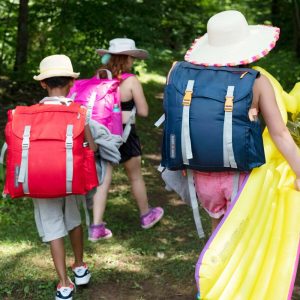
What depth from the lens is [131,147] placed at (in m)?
5.30

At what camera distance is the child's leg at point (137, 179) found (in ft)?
17.7

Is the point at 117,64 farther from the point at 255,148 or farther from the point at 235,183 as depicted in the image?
the point at 255,148

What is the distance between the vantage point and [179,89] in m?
3.19

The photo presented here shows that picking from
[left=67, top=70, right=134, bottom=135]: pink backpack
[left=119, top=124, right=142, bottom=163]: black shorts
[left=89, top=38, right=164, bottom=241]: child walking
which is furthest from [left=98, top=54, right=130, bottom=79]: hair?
[left=119, top=124, right=142, bottom=163]: black shorts

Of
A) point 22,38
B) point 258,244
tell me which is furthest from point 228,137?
point 22,38

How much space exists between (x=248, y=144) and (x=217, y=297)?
833 mm

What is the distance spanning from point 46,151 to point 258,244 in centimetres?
138

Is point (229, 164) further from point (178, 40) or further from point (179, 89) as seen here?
point (178, 40)

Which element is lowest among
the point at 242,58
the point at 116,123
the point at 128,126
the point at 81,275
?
the point at 81,275

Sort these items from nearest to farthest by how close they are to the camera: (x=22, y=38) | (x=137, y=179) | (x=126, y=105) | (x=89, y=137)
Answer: (x=89, y=137) → (x=126, y=105) → (x=137, y=179) → (x=22, y=38)

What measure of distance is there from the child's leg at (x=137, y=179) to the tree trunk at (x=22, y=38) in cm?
518

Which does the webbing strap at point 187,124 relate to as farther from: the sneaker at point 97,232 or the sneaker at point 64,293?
the sneaker at point 97,232

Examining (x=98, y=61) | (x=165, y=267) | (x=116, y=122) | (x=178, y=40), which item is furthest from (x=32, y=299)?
(x=178, y=40)

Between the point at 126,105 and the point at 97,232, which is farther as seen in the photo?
the point at 97,232
